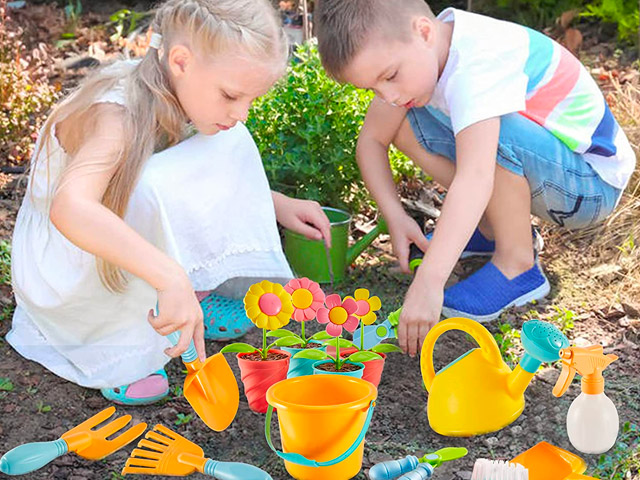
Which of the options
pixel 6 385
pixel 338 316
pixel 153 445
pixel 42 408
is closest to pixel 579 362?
pixel 338 316

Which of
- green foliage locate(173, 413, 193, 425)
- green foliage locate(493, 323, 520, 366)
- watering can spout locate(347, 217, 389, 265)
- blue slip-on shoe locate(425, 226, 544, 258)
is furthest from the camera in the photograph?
blue slip-on shoe locate(425, 226, 544, 258)

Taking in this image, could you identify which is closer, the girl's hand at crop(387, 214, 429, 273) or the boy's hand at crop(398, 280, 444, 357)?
the boy's hand at crop(398, 280, 444, 357)

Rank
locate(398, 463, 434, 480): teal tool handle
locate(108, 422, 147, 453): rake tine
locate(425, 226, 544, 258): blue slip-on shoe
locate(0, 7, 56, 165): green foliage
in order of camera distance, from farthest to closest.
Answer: locate(0, 7, 56, 165): green foliage, locate(425, 226, 544, 258): blue slip-on shoe, locate(108, 422, 147, 453): rake tine, locate(398, 463, 434, 480): teal tool handle

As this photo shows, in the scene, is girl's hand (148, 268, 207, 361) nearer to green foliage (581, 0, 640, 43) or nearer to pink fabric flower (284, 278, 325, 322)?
pink fabric flower (284, 278, 325, 322)

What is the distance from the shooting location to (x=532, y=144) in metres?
2.48

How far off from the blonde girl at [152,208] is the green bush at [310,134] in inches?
15.0

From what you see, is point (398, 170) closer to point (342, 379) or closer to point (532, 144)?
point (532, 144)

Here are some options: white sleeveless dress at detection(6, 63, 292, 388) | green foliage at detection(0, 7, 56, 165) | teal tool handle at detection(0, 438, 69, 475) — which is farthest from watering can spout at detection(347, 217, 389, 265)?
green foliage at detection(0, 7, 56, 165)

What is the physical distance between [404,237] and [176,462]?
100cm

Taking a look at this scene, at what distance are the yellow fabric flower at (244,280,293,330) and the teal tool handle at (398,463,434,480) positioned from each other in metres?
0.41

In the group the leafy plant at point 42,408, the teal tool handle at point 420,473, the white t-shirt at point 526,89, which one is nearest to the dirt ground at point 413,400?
the leafy plant at point 42,408

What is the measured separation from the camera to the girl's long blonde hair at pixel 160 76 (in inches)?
80.7

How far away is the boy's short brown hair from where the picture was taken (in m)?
2.20

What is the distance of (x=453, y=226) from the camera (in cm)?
216
